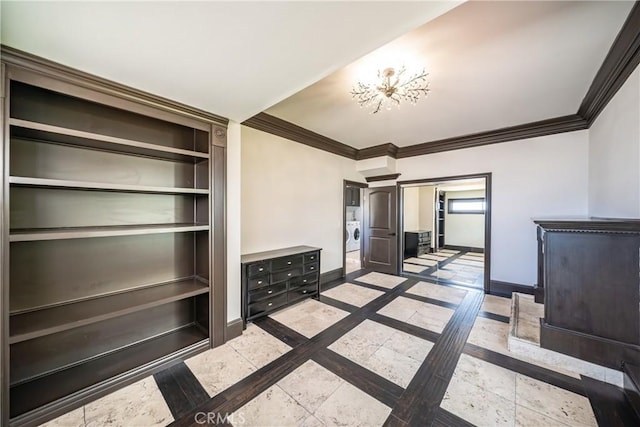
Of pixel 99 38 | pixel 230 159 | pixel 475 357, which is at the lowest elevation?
pixel 475 357

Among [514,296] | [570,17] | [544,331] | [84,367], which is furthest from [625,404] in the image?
[84,367]

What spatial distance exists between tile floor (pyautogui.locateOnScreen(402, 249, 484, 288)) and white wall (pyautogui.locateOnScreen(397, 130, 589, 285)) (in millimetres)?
837

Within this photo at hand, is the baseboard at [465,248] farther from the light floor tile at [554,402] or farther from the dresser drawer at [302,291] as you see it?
the light floor tile at [554,402]

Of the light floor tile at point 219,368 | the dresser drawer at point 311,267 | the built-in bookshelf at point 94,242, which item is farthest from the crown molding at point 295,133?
the light floor tile at point 219,368

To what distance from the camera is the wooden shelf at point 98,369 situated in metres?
1.66

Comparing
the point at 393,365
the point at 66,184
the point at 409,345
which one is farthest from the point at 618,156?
the point at 66,184

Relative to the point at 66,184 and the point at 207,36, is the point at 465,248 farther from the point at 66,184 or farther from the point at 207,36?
the point at 66,184

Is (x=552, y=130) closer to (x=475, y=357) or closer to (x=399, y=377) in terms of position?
(x=475, y=357)

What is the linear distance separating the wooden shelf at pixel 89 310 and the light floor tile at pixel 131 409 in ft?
2.00

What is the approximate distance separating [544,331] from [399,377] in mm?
1526

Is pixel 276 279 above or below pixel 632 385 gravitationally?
above

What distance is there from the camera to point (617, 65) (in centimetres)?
209

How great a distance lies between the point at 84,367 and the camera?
1970mm

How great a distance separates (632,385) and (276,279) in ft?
10.9
